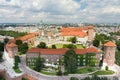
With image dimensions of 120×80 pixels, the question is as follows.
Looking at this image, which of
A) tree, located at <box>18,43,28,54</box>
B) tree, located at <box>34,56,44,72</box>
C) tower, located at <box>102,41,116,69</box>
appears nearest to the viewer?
tree, located at <box>34,56,44,72</box>

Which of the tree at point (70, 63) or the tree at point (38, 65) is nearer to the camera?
the tree at point (70, 63)

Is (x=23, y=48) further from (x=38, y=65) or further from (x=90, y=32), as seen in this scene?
(x=90, y=32)

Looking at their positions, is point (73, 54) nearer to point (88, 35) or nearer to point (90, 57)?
point (90, 57)

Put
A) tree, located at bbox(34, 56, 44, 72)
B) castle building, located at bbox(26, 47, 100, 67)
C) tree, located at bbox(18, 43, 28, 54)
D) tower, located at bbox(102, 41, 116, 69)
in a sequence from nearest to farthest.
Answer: tree, located at bbox(34, 56, 44, 72)
castle building, located at bbox(26, 47, 100, 67)
tower, located at bbox(102, 41, 116, 69)
tree, located at bbox(18, 43, 28, 54)

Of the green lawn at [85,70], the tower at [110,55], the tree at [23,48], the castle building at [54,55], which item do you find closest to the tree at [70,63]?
the green lawn at [85,70]

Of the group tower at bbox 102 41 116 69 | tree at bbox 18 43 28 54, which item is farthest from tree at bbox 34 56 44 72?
tree at bbox 18 43 28 54

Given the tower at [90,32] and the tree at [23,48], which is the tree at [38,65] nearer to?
the tree at [23,48]

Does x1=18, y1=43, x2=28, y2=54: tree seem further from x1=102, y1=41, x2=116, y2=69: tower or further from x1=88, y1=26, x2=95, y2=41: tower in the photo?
x1=88, y1=26, x2=95, y2=41: tower

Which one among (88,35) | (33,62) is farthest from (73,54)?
(88,35)

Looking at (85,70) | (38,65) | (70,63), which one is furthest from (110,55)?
(38,65)

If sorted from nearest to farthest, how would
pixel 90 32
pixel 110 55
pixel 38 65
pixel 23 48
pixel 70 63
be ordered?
pixel 70 63, pixel 38 65, pixel 110 55, pixel 23 48, pixel 90 32

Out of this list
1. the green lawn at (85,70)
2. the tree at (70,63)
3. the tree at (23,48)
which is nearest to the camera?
the tree at (70,63)
